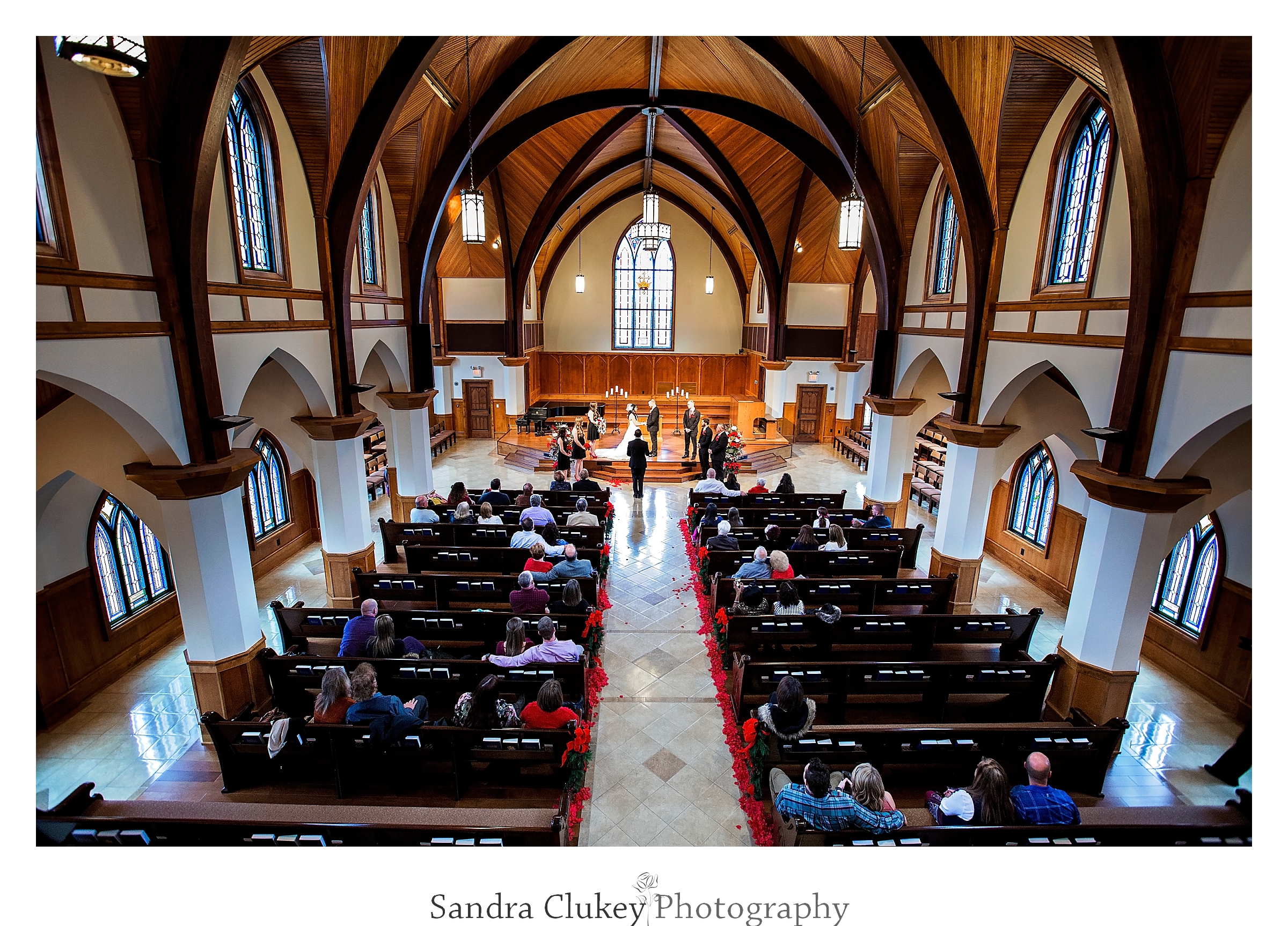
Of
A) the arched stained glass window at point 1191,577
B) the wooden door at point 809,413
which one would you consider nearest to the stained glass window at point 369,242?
the arched stained glass window at point 1191,577

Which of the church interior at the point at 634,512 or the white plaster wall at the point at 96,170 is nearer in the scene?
the white plaster wall at the point at 96,170

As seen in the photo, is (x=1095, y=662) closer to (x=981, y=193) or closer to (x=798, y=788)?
(x=798, y=788)

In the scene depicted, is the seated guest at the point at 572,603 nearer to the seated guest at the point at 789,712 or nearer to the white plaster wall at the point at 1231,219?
the seated guest at the point at 789,712

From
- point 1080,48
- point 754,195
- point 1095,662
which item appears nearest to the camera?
point 1080,48

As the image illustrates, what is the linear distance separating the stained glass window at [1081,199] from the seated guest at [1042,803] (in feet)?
19.5

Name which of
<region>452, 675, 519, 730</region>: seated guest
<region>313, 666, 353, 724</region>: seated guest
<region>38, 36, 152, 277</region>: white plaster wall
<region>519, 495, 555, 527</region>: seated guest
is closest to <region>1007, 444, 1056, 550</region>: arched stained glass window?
<region>519, 495, 555, 527</region>: seated guest

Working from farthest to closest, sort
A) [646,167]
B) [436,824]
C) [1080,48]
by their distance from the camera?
[646,167] → [1080,48] → [436,824]

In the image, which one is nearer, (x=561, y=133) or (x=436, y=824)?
(x=436, y=824)

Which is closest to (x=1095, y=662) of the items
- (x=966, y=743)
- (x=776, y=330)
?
(x=966, y=743)

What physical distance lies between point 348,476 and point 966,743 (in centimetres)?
912

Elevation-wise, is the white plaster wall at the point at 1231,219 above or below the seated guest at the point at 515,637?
above

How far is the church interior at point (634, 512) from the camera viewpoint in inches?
194

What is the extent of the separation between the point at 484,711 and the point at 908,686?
433 centimetres

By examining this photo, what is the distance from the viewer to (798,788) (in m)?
4.29
